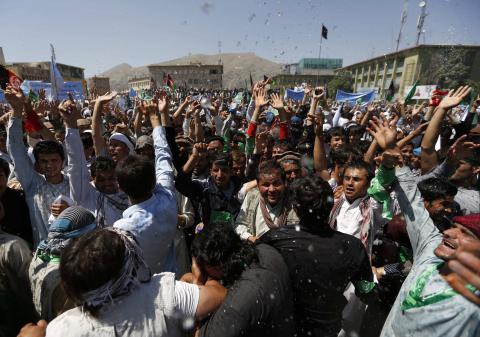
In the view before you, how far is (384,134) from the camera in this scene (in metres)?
1.94

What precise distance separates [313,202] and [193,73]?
96051 mm

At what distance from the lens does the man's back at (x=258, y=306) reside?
133cm

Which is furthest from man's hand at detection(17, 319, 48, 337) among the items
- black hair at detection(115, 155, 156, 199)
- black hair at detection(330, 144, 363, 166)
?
black hair at detection(330, 144, 363, 166)

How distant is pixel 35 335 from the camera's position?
4.06ft

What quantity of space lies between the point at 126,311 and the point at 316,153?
319 cm

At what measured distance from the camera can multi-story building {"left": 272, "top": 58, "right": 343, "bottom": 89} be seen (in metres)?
65.1

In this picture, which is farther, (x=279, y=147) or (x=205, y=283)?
(x=279, y=147)

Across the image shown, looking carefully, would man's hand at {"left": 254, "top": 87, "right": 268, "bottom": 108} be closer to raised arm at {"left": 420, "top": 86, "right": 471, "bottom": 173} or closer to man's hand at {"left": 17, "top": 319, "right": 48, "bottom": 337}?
raised arm at {"left": 420, "top": 86, "right": 471, "bottom": 173}

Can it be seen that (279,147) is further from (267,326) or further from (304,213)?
(267,326)

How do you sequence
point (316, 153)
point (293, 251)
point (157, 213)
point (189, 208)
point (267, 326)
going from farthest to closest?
point (316, 153)
point (189, 208)
point (157, 213)
point (293, 251)
point (267, 326)

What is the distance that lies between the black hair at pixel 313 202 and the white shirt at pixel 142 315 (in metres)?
0.96

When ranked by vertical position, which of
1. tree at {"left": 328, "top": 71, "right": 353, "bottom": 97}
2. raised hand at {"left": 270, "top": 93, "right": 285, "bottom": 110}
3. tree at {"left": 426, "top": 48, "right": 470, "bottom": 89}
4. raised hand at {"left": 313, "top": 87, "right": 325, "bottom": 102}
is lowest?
tree at {"left": 328, "top": 71, "right": 353, "bottom": 97}

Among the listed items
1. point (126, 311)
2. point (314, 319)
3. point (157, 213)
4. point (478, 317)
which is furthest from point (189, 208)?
point (478, 317)

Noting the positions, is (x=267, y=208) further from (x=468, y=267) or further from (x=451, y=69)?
(x=451, y=69)
